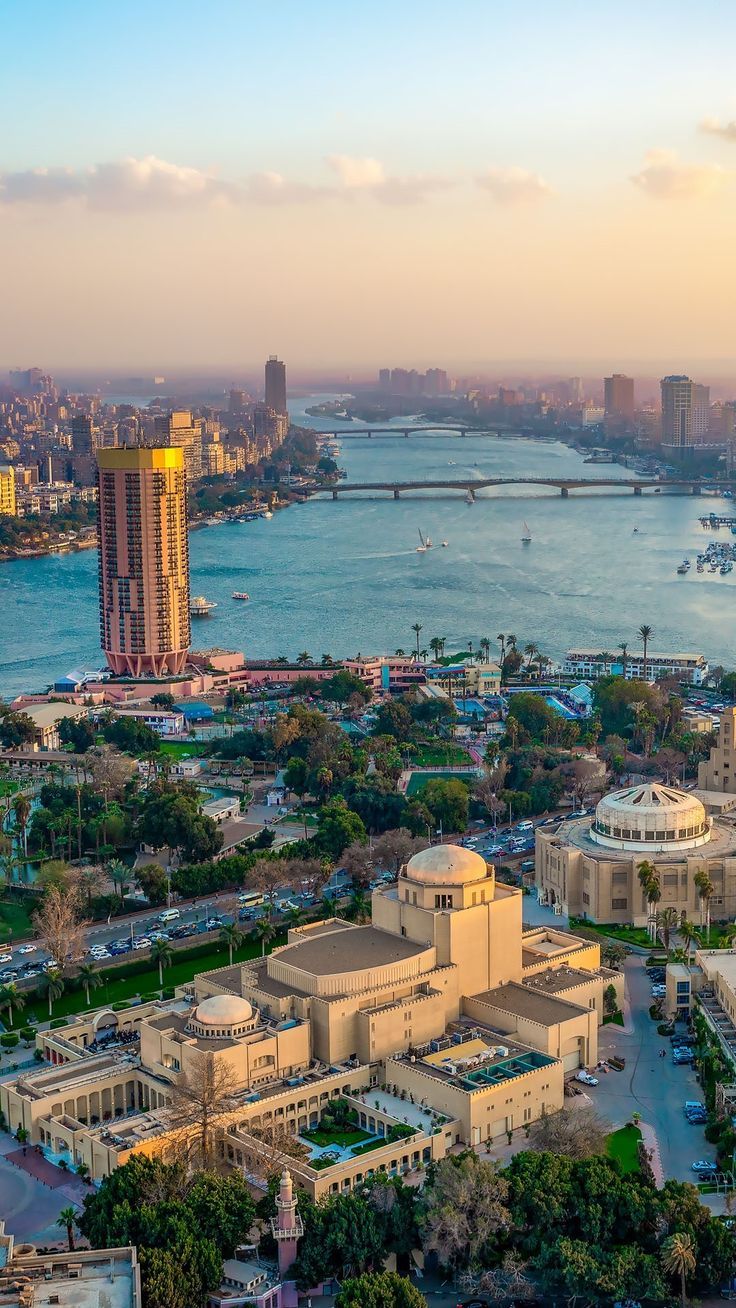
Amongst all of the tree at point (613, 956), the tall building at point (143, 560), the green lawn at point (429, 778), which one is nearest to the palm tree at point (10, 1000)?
the tree at point (613, 956)

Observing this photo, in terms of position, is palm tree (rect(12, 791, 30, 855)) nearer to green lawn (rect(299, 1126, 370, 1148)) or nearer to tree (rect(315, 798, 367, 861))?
tree (rect(315, 798, 367, 861))

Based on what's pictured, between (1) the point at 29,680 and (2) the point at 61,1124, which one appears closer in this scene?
(2) the point at 61,1124

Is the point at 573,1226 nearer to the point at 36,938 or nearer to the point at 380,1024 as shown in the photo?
the point at 380,1024

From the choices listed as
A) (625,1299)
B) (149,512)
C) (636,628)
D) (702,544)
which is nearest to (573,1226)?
(625,1299)

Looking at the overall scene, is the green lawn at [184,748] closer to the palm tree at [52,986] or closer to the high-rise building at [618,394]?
the palm tree at [52,986]

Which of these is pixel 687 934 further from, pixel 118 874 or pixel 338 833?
pixel 118 874

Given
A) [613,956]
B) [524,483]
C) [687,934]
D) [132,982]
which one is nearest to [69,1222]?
[132,982]
